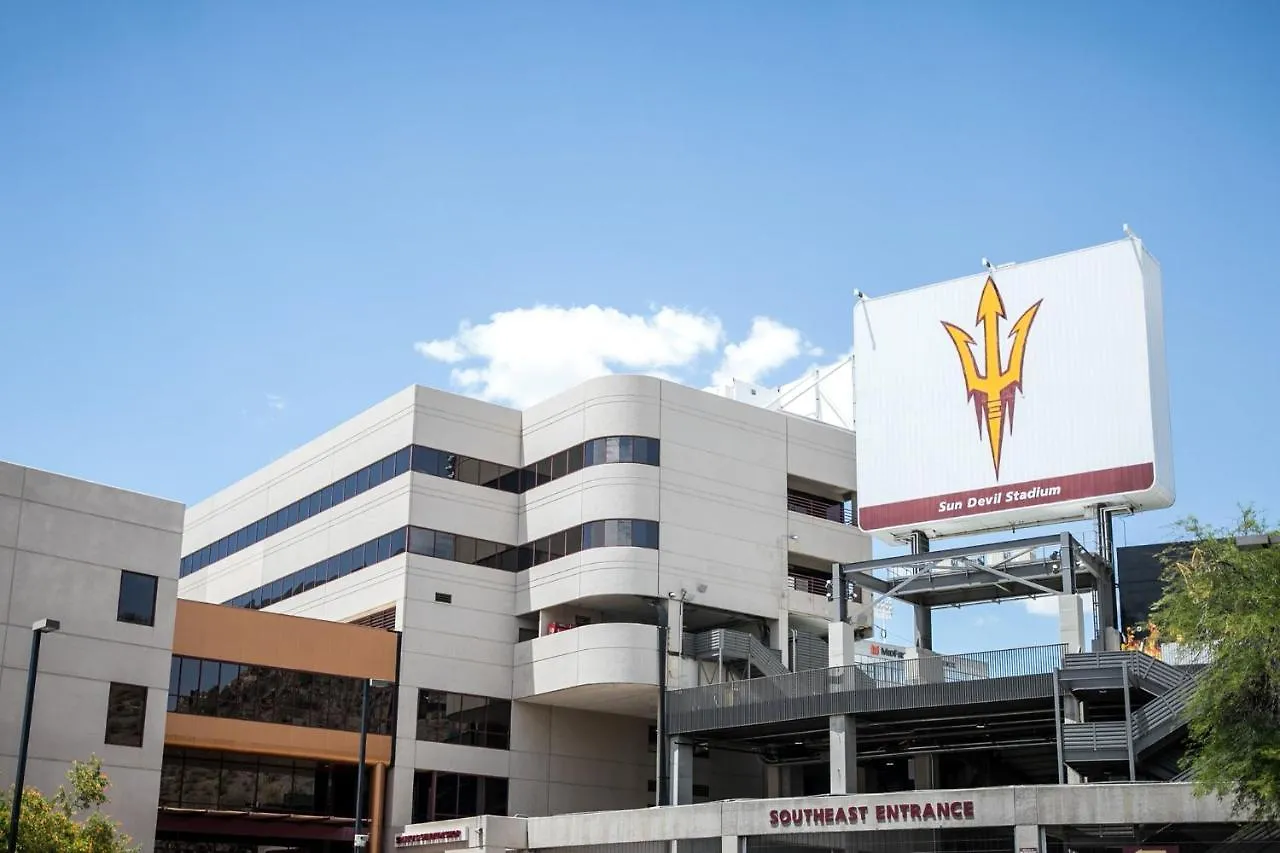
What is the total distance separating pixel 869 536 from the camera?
251 ft

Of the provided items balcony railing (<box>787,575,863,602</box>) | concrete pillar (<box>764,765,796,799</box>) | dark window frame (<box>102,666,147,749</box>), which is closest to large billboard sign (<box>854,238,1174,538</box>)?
balcony railing (<box>787,575,863,602</box>)

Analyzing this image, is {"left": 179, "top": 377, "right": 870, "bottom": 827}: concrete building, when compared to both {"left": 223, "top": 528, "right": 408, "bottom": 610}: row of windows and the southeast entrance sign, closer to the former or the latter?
{"left": 223, "top": 528, "right": 408, "bottom": 610}: row of windows

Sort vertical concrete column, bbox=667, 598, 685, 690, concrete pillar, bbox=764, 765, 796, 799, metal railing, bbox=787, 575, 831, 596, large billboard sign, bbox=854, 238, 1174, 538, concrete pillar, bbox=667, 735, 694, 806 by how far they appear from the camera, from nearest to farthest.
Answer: large billboard sign, bbox=854, 238, 1174, 538, concrete pillar, bbox=667, 735, 694, 806, vertical concrete column, bbox=667, 598, 685, 690, concrete pillar, bbox=764, 765, 796, 799, metal railing, bbox=787, 575, 831, 596

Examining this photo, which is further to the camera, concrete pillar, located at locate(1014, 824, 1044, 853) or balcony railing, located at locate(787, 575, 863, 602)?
balcony railing, located at locate(787, 575, 863, 602)

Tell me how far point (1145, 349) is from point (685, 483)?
66.0ft

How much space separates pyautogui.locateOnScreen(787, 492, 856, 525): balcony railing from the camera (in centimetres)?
7488

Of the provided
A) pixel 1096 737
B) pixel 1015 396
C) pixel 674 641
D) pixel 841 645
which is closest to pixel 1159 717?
pixel 1096 737

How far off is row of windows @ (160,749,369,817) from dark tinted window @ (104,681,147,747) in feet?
18.9

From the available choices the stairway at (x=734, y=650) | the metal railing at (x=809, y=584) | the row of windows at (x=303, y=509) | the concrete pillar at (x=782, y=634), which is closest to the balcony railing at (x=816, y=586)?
the metal railing at (x=809, y=584)

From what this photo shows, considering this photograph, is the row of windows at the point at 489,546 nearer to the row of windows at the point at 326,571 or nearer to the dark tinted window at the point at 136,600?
the row of windows at the point at 326,571

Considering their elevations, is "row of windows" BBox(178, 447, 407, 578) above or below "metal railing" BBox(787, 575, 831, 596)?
above

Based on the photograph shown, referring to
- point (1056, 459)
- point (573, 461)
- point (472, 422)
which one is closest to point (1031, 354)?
point (1056, 459)

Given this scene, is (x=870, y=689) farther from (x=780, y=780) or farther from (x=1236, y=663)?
(x=1236, y=663)

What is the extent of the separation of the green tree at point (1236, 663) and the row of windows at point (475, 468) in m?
32.8
